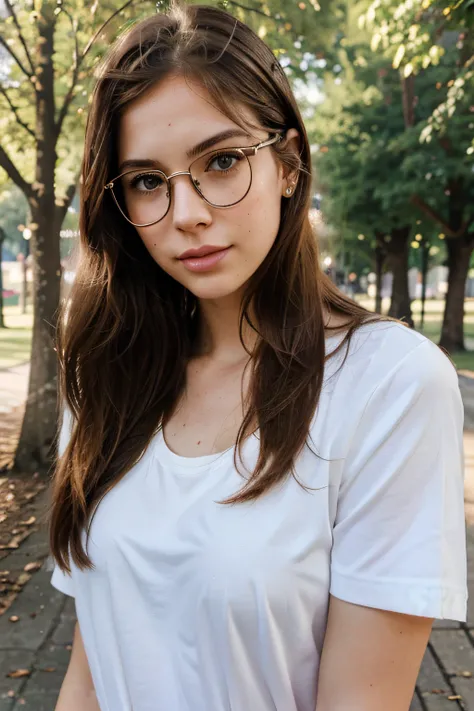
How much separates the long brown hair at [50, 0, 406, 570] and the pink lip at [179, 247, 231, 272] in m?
0.16

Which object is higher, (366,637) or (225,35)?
(225,35)

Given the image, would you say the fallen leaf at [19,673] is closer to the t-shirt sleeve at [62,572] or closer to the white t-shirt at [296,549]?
the t-shirt sleeve at [62,572]

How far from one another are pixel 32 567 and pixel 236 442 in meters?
4.03

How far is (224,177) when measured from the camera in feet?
4.72

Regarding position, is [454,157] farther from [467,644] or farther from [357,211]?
[467,644]

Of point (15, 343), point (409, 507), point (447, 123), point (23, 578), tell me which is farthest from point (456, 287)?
point (409, 507)

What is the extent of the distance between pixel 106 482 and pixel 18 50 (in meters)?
6.81

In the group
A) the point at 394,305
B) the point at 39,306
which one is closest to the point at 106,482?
the point at 39,306

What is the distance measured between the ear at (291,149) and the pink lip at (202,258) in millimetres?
246

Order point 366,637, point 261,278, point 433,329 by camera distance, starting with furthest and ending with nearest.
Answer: point 433,329 → point 261,278 → point 366,637

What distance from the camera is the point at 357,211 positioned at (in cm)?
1881

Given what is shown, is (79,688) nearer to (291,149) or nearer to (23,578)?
(291,149)

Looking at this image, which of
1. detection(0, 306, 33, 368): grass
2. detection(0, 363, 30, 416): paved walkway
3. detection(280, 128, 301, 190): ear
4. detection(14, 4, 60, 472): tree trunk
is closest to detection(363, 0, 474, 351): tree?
detection(14, 4, 60, 472): tree trunk

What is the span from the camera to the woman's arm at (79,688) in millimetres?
1588
